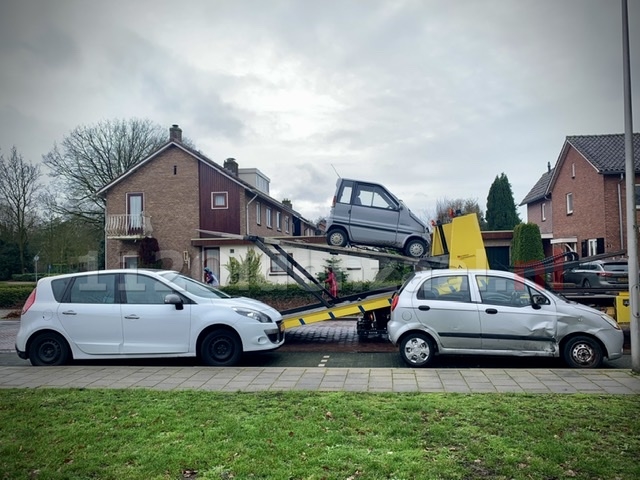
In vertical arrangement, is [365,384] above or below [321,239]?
below

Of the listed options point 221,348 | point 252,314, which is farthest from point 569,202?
point 221,348

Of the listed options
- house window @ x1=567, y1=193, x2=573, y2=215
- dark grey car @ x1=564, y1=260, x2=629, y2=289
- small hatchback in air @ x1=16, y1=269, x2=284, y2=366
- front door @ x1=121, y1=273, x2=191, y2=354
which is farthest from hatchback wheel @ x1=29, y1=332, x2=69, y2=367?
house window @ x1=567, y1=193, x2=573, y2=215

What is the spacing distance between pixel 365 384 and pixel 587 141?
30.7 meters

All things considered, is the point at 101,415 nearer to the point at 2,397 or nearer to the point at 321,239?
the point at 2,397

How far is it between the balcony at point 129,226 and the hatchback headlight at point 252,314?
22788 millimetres

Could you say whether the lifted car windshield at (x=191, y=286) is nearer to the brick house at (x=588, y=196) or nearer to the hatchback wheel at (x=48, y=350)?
the hatchback wheel at (x=48, y=350)

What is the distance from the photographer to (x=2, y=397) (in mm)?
6340

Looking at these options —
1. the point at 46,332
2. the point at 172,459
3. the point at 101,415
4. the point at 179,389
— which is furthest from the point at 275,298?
the point at 172,459

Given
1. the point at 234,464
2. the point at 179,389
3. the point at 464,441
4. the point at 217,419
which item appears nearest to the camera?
the point at 234,464

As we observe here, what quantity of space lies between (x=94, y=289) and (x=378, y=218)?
223 inches

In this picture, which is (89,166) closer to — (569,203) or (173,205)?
(173,205)

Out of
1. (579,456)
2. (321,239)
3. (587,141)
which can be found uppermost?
(587,141)

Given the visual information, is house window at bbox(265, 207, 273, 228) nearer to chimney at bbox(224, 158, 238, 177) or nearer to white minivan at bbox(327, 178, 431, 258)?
chimney at bbox(224, 158, 238, 177)

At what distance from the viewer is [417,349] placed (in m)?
8.59
